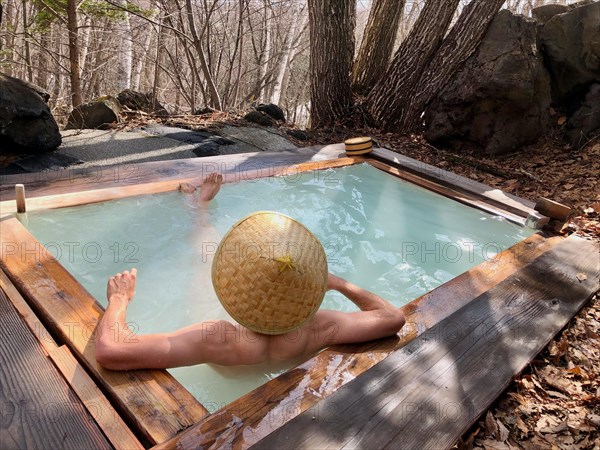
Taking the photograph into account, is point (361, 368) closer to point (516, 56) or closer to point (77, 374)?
point (77, 374)

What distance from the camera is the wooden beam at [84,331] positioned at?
1.40 meters

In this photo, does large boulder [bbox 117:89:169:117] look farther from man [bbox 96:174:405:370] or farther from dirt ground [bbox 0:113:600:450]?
man [bbox 96:174:405:370]

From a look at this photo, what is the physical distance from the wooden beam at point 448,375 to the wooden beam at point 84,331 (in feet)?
1.07

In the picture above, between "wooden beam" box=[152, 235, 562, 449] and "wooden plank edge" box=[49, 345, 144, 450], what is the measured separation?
0.37 ft

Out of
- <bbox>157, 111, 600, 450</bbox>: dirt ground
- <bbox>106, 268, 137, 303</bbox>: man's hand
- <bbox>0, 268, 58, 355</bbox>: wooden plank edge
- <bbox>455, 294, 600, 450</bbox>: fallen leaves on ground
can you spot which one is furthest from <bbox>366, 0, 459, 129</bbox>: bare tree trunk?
<bbox>0, 268, 58, 355</bbox>: wooden plank edge

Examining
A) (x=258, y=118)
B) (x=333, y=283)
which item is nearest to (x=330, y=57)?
(x=258, y=118)

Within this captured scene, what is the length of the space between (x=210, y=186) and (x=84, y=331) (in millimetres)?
1691

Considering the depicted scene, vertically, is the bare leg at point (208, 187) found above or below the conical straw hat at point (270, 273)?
below

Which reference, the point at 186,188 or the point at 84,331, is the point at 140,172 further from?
the point at 84,331

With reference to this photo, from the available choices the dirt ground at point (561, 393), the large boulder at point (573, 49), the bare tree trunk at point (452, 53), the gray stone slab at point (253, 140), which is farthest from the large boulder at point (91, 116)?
the large boulder at point (573, 49)

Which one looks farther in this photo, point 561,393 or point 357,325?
point 561,393

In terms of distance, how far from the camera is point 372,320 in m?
1.95

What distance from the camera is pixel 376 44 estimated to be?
21.7 ft

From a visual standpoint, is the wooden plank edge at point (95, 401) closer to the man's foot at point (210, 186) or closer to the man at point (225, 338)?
the man at point (225, 338)
